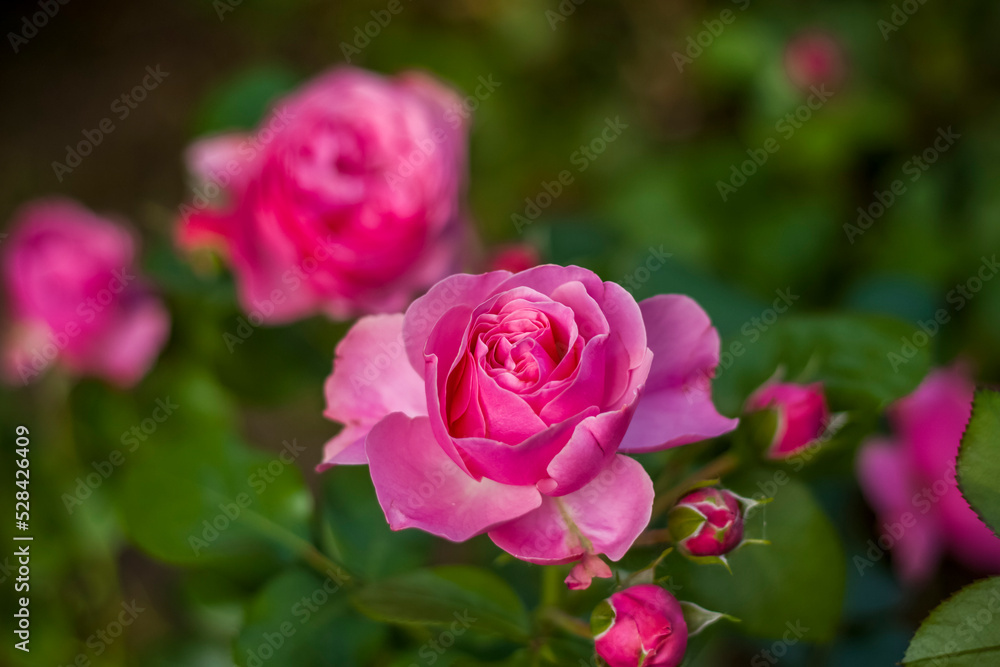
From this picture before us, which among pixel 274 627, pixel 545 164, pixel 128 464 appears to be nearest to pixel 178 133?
pixel 545 164

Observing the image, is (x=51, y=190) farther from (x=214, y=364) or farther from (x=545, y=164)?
(x=214, y=364)

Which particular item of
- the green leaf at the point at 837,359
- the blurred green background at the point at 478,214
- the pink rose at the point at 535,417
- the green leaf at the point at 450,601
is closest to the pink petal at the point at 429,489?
the pink rose at the point at 535,417

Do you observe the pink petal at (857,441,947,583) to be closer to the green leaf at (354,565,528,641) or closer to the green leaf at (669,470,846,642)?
the green leaf at (669,470,846,642)

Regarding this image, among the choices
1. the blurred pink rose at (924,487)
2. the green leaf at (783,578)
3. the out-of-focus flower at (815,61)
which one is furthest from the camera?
the out-of-focus flower at (815,61)

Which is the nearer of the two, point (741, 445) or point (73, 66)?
point (741, 445)

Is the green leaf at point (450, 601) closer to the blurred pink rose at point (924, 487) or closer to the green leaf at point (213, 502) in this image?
the green leaf at point (213, 502)

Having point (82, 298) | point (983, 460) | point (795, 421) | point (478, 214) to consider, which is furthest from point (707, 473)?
point (478, 214)
